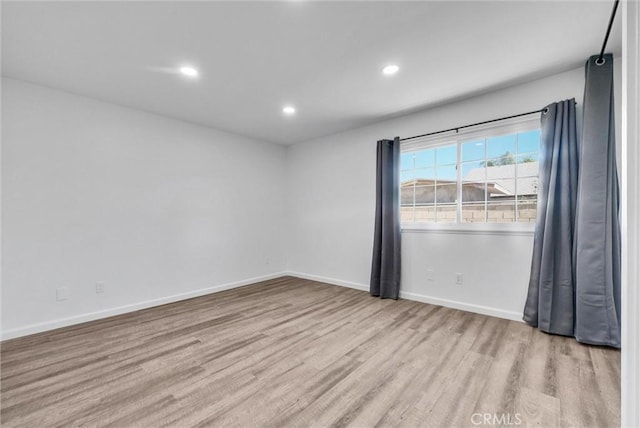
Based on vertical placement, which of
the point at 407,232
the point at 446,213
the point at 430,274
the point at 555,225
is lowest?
the point at 430,274

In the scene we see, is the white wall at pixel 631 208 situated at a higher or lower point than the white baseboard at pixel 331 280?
higher

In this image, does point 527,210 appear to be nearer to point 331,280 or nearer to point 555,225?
point 555,225

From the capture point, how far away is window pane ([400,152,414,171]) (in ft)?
12.1

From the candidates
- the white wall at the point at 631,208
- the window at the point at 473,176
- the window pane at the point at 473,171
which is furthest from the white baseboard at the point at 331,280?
the white wall at the point at 631,208

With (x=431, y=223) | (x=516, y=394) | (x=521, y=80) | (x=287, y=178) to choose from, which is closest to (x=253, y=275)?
(x=287, y=178)

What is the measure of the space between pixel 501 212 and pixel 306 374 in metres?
2.62

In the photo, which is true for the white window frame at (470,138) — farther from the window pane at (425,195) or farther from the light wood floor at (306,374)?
the light wood floor at (306,374)

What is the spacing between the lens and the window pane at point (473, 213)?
308 cm

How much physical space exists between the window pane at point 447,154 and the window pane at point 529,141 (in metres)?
0.64

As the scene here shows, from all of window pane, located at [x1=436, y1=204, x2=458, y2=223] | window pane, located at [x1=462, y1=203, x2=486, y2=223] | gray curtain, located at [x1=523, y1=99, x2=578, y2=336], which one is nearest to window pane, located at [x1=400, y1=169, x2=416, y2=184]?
window pane, located at [x1=436, y1=204, x2=458, y2=223]

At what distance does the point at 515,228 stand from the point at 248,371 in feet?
9.48

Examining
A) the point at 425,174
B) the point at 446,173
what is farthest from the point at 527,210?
the point at 425,174

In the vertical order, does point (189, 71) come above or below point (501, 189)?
above

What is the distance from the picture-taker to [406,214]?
3715 mm
